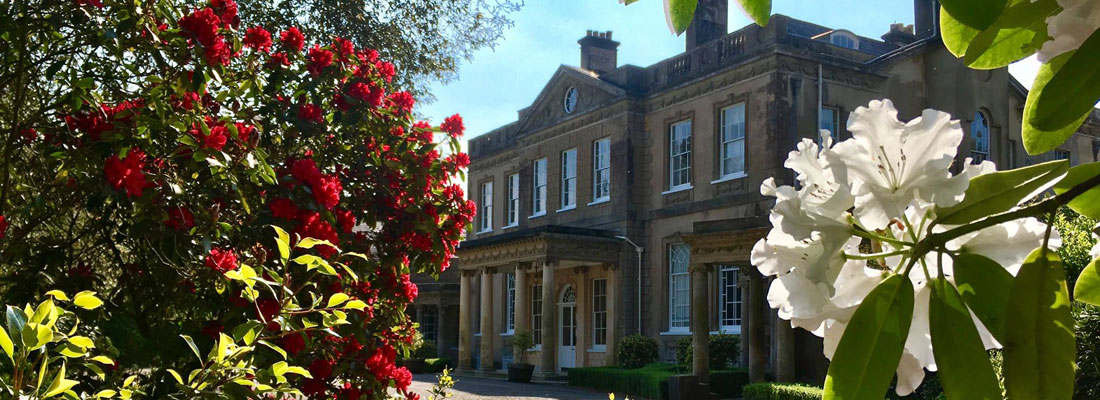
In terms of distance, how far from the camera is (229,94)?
5117 millimetres

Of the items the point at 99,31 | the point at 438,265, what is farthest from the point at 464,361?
the point at 99,31

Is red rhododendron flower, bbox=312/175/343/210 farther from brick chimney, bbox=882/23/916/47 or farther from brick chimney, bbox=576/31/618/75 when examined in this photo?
brick chimney, bbox=576/31/618/75

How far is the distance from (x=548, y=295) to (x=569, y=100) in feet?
18.8

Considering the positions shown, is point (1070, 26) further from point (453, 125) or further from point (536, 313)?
point (536, 313)

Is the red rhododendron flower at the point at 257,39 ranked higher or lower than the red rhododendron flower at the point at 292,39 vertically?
lower

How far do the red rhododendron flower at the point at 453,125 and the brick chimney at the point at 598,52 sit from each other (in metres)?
24.8

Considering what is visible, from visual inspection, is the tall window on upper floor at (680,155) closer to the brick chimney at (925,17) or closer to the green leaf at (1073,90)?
the brick chimney at (925,17)

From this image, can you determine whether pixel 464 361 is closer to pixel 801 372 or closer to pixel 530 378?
pixel 530 378

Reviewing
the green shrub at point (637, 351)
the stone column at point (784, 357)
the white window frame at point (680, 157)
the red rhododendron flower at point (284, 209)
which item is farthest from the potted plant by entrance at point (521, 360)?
the red rhododendron flower at point (284, 209)

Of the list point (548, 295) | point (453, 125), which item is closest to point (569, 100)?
point (548, 295)

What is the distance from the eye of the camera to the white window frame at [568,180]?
27.8 m

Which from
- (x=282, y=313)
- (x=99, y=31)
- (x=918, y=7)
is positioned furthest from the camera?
(x=918, y=7)

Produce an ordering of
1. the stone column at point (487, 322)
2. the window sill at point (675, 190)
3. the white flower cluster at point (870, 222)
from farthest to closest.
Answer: the stone column at point (487, 322) → the window sill at point (675, 190) → the white flower cluster at point (870, 222)

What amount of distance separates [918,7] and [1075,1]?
2490cm
